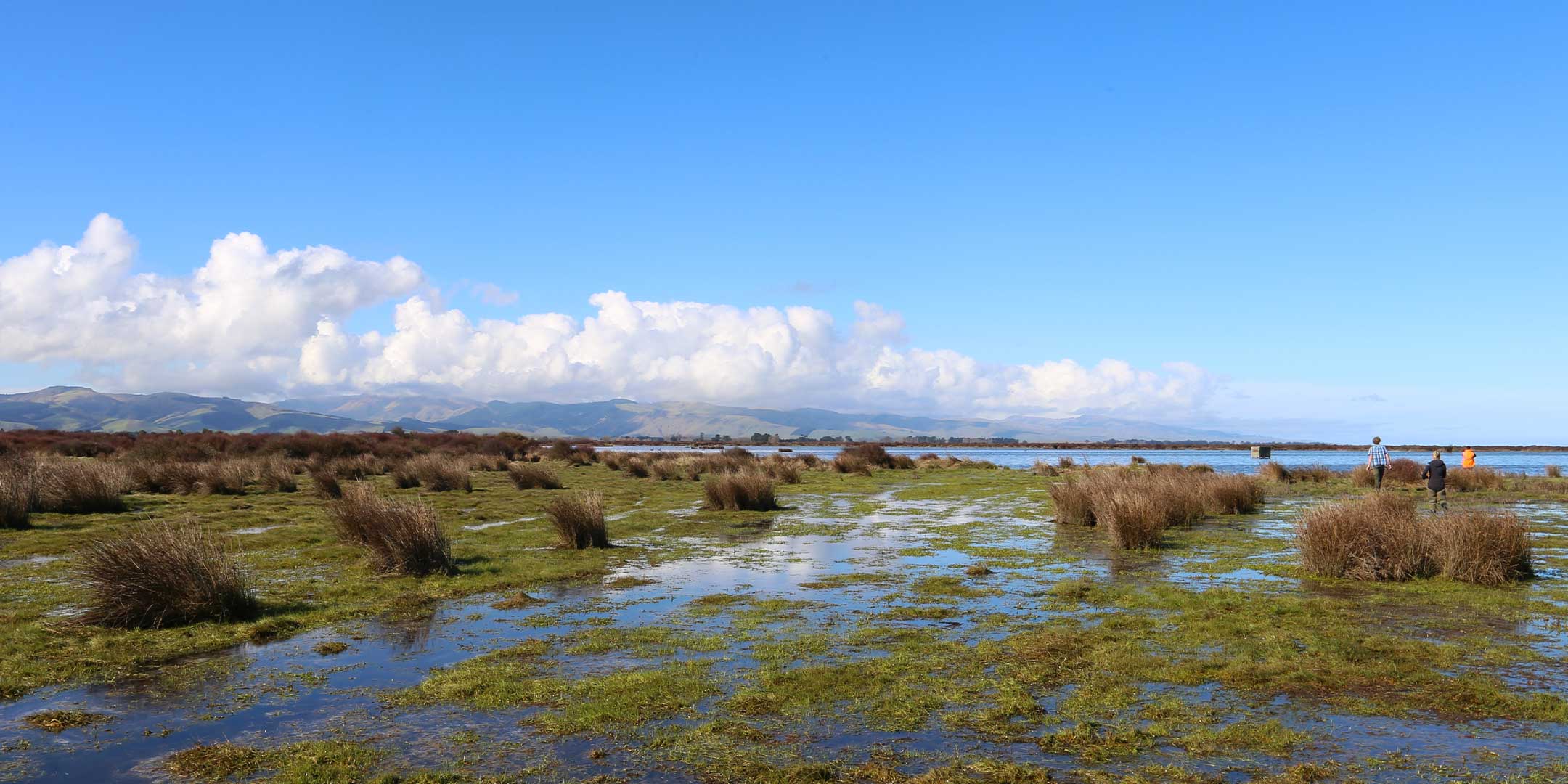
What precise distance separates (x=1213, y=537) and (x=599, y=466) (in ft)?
133

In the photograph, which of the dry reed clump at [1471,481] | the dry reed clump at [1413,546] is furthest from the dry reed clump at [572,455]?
the dry reed clump at [1413,546]

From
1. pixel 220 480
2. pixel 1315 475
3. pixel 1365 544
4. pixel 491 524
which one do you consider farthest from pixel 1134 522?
pixel 1315 475

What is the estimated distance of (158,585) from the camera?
11953mm

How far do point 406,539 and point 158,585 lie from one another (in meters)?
4.27

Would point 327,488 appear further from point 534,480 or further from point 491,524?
point 491,524

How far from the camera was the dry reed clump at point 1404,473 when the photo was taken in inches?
1658

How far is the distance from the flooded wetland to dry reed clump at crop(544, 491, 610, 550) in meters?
0.72

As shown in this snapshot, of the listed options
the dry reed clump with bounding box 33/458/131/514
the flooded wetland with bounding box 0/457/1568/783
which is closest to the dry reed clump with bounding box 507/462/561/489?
the dry reed clump with bounding box 33/458/131/514

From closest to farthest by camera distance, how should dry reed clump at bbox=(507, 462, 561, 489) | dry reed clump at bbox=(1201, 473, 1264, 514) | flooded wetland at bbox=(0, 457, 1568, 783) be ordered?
flooded wetland at bbox=(0, 457, 1568, 783) → dry reed clump at bbox=(1201, 473, 1264, 514) → dry reed clump at bbox=(507, 462, 561, 489)

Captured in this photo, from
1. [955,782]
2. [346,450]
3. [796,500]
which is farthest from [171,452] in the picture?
[955,782]

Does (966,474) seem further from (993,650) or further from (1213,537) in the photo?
(993,650)

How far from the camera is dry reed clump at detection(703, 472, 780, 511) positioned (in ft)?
97.2

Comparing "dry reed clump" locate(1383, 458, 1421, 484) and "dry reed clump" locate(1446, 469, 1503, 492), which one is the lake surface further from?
"dry reed clump" locate(1446, 469, 1503, 492)

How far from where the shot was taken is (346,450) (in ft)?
174
